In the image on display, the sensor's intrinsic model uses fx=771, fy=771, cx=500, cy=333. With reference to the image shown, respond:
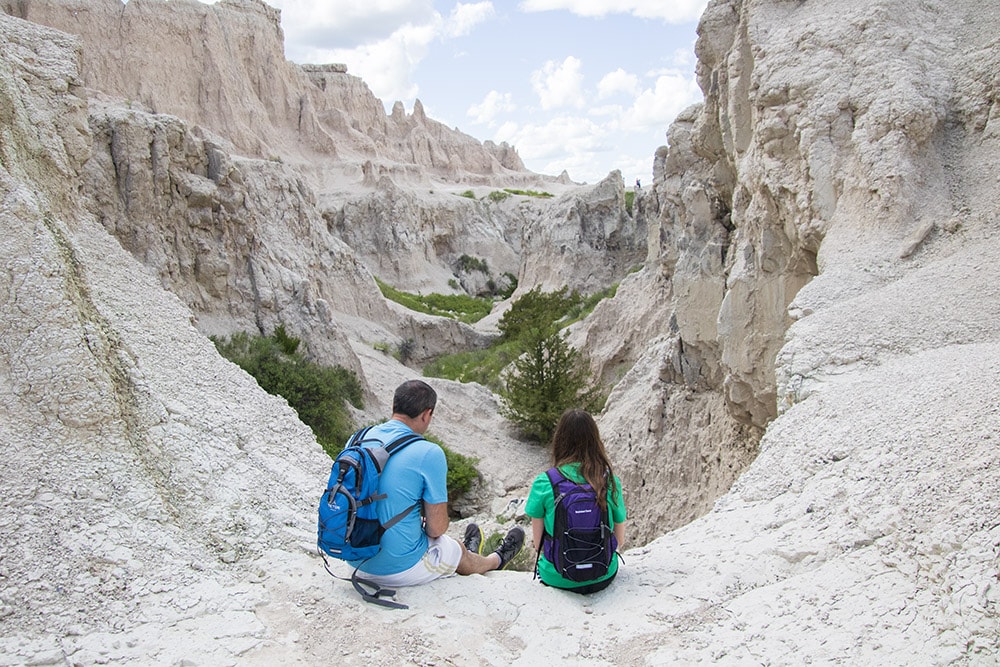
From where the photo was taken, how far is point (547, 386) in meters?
18.5

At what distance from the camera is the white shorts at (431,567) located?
13.7 feet

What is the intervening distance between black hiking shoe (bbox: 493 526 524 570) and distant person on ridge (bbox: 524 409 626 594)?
45cm

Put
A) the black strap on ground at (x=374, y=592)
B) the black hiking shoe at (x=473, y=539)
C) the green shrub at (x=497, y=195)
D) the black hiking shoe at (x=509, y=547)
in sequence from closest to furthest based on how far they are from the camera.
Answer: the black strap on ground at (x=374, y=592) → the black hiking shoe at (x=509, y=547) → the black hiking shoe at (x=473, y=539) → the green shrub at (x=497, y=195)

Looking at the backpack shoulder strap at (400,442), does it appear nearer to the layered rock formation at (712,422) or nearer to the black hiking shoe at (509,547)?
the layered rock formation at (712,422)

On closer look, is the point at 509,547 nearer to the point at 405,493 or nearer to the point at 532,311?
the point at 405,493

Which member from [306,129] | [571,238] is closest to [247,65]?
[306,129]

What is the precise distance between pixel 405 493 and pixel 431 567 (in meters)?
0.52

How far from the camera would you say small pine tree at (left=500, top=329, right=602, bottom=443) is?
18.4m

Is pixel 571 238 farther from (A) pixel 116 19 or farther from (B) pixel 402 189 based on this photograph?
(A) pixel 116 19

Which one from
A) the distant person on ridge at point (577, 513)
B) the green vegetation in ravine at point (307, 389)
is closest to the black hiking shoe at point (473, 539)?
the distant person on ridge at point (577, 513)

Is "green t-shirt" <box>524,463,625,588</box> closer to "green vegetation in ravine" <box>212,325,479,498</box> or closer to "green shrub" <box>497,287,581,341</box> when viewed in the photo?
"green vegetation in ravine" <box>212,325,479,498</box>

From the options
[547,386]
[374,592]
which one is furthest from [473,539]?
[547,386]

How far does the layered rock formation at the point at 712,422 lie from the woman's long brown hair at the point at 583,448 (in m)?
0.64

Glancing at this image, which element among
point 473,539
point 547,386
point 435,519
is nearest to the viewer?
point 435,519
